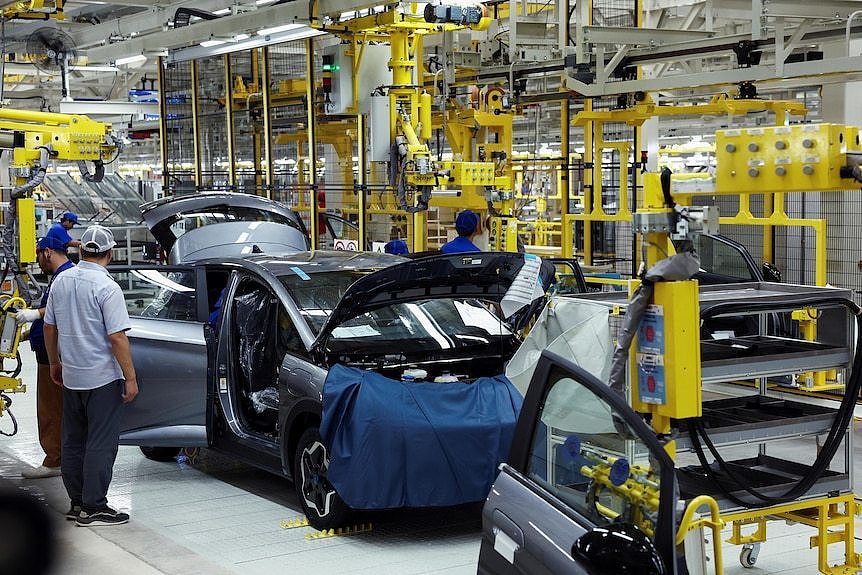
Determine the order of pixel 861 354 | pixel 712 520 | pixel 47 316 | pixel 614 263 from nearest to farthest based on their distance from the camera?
pixel 712 520, pixel 861 354, pixel 47 316, pixel 614 263

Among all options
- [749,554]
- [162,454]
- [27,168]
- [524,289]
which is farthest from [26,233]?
[749,554]

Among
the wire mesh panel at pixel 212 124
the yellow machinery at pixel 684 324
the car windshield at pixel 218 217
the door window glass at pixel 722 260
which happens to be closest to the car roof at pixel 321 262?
the car windshield at pixel 218 217

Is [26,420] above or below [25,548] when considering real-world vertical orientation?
below

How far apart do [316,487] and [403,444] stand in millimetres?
652

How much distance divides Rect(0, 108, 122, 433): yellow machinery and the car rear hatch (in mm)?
1002

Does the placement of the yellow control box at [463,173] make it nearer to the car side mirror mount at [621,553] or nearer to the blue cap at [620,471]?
the blue cap at [620,471]

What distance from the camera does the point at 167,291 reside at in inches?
293

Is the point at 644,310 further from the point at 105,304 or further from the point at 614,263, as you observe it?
the point at 614,263

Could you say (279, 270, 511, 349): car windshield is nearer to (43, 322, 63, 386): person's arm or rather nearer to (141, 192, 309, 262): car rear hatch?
(43, 322, 63, 386): person's arm

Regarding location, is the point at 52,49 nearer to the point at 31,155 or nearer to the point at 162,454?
the point at 31,155

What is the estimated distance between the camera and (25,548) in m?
1.16

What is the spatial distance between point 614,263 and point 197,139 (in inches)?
241

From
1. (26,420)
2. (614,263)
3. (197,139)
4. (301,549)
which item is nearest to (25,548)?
(301,549)

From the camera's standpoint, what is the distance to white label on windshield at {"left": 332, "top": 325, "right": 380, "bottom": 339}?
246 inches
